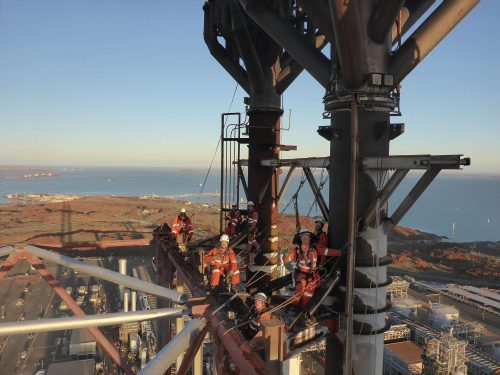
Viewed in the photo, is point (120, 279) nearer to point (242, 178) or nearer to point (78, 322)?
point (78, 322)

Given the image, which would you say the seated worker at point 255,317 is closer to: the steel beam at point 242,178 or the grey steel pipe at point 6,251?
the steel beam at point 242,178

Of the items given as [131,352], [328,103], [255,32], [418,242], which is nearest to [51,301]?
[131,352]

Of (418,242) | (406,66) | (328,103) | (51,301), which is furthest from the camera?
(418,242)

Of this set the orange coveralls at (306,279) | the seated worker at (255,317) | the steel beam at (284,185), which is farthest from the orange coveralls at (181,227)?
the seated worker at (255,317)

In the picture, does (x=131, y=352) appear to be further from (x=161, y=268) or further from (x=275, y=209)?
(x=275, y=209)

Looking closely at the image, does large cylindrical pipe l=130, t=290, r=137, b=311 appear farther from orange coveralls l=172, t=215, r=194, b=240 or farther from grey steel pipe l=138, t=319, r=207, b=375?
grey steel pipe l=138, t=319, r=207, b=375
